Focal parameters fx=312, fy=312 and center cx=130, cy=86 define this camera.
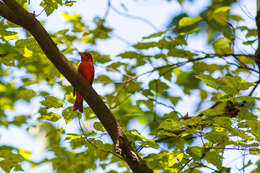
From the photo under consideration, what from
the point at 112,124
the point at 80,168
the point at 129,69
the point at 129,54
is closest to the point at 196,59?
the point at 129,54

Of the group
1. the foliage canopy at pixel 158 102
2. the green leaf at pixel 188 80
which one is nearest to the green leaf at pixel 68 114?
the foliage canopy at pixel 158 102

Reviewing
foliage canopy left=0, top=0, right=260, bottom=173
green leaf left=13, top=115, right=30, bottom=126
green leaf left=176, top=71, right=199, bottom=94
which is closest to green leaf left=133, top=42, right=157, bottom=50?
foliage canopy left=0, top=0, right=260, bottom=173

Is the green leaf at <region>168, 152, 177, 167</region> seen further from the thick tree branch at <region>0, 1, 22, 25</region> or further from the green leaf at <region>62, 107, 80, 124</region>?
the thick tree branch at <region>0, 1, 22, 25</region>

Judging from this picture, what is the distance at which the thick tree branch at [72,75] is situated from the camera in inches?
74.3

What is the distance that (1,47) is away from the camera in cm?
275

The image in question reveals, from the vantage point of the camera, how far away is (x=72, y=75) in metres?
2.08

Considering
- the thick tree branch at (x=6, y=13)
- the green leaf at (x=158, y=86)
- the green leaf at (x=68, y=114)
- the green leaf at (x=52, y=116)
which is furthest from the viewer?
the green leaf at (x=158, y=86)

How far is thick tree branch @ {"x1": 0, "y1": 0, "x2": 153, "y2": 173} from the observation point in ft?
6.19

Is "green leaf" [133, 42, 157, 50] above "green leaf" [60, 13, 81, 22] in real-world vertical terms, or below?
below

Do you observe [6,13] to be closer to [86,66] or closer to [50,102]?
[50,102]

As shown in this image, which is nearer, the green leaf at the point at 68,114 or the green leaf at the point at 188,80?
the green leaf at the point at 68,114

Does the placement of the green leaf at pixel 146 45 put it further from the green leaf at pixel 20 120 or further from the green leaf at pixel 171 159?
the green leaf at pixel 20 120

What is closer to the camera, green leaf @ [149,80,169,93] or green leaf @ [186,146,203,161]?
green leaf @ [186,146,203,161]

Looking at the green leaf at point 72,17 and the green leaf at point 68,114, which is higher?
the green leaf at point 72,17
